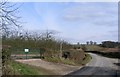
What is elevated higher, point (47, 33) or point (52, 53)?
point (47, 33)

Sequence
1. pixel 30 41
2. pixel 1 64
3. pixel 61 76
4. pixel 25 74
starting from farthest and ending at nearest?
pixel 30 41
pixel 61 76
pixel 25 74
pixel 1 64

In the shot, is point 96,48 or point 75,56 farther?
point 96,48

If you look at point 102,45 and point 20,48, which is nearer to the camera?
point 20,48

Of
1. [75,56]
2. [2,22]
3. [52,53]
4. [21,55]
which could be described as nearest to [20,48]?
[21,55]

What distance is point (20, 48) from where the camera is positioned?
49469 mm

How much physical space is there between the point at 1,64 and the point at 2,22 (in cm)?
523

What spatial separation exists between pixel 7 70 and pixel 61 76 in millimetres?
9819

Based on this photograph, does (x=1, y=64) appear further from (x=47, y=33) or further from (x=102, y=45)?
(x=102, y=45)

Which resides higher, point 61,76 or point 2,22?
point 2,22

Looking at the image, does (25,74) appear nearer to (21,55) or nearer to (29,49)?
(21,55)

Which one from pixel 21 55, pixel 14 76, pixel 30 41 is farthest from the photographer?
pixel 30 41

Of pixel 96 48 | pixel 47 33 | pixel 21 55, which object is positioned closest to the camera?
pixel 21 55

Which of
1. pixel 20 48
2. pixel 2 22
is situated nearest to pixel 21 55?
pixel 20 48

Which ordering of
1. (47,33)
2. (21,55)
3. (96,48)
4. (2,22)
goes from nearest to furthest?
1. (2,22)
2. (21,55)
3. (47,33)
4. (96,48)
